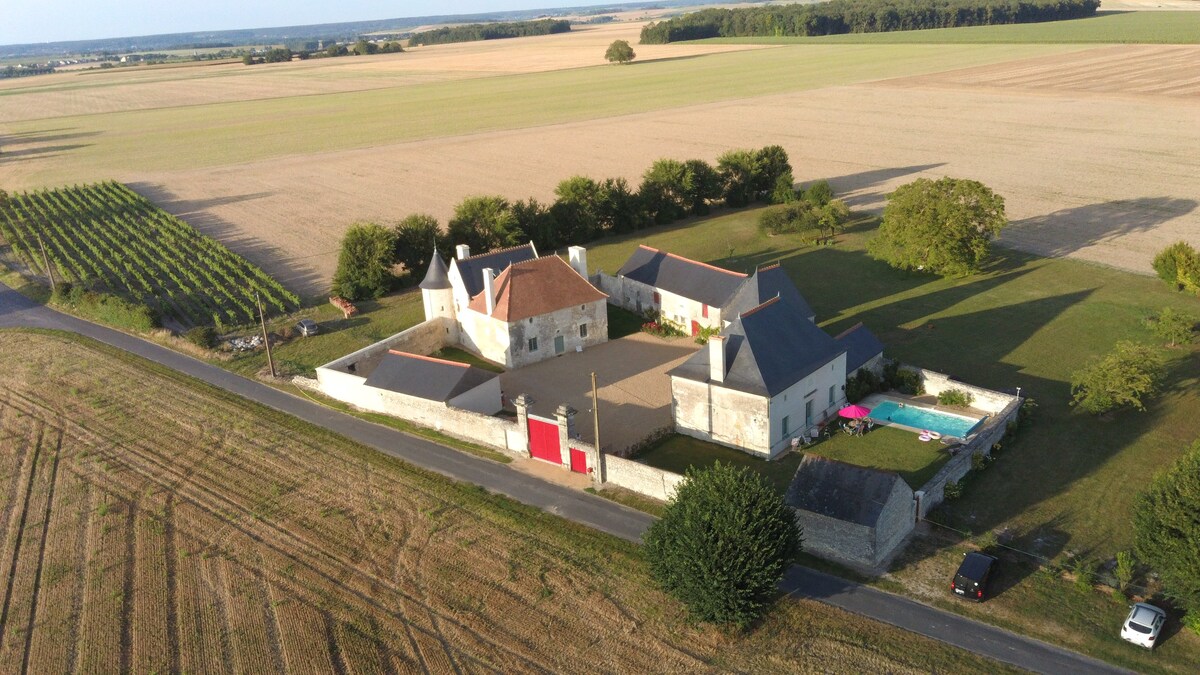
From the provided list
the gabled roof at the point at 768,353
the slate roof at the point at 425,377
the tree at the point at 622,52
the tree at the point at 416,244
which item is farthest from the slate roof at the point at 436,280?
the tree at the point at 622,52

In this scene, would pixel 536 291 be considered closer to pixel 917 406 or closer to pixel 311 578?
pixel 917 406

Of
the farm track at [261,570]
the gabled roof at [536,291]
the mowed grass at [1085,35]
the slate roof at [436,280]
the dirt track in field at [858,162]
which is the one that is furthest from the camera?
the mowed grass at [1085,35]

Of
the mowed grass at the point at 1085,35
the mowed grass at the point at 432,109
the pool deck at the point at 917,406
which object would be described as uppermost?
the mowed grass at the point at 1085,35

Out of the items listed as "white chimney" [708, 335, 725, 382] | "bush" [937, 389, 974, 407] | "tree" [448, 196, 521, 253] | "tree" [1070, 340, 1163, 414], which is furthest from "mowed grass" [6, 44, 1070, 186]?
"tree" [1070, 340, 1163, 414]

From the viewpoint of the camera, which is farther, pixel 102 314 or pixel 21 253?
pixel 21 253

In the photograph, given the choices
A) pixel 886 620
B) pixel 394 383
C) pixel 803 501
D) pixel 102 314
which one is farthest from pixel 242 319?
pixel 886 620

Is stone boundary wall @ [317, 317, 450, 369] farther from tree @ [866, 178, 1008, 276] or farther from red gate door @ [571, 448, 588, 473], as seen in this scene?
tree @ [866, 178, 1008, 276]

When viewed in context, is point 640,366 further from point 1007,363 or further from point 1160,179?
point 1160,179

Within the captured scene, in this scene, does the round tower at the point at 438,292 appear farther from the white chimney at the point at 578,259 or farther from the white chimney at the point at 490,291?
the white chimney at the point at 578,259
